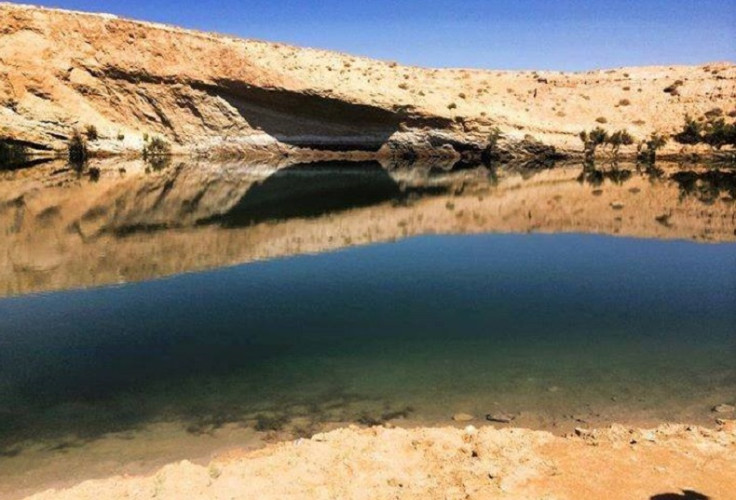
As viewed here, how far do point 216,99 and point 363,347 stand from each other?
42.1 meters

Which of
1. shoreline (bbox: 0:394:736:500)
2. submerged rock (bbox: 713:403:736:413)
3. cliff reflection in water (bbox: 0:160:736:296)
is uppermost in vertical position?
Answer: cliff reflection in water (bbox: 0:160:736:296)

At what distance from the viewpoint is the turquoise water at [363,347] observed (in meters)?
8.80

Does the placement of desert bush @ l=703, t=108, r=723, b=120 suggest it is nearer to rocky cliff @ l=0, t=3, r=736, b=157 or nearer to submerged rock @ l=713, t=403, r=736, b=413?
rocky cliff @ l=0, t=3, r=736, b=157

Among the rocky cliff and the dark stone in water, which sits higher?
the rocky cliff

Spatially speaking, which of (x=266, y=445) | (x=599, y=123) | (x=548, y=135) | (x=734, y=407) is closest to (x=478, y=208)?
(x=734, y=407)

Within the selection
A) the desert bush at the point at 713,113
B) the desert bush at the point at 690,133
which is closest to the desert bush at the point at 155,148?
the desert bush at the point at 690,133

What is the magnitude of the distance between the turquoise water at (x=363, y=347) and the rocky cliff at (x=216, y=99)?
113ft

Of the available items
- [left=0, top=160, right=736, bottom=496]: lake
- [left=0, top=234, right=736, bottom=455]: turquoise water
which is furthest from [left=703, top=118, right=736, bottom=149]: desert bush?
[left=0, top=234, right=736, bottom=455]: turquoise water

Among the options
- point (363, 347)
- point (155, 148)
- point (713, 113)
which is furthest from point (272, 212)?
point (713, 113)

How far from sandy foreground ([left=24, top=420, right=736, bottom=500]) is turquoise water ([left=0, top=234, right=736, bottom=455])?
1328mm

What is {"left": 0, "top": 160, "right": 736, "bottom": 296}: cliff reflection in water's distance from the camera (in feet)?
58.4

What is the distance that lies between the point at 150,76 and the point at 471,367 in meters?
44.2

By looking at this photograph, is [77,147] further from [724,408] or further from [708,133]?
[708,133]

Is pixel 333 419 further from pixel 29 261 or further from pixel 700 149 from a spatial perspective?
pixel 700 149
